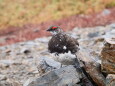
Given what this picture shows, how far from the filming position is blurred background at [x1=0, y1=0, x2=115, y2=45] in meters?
17.4

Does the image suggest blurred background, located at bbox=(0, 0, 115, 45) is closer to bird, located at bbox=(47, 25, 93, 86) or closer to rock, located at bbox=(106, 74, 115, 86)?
bird, located at bbox=(47, 25, 93, 86)

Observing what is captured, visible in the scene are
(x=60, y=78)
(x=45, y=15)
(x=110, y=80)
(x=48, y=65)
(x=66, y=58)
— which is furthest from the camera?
(x=45, y=15)

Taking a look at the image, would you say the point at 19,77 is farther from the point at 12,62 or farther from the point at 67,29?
the point at 67,29

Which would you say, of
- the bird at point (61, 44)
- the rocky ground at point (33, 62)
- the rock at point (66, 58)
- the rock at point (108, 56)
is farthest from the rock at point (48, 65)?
the rock at point (108, 56)

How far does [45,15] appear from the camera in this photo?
24750 millimetres

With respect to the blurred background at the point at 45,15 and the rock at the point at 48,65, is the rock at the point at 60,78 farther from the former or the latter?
the blurred background at the point at 45,15

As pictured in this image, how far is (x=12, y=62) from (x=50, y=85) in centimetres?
474

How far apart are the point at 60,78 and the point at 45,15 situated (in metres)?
19.8

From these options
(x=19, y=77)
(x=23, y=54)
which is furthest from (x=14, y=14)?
(x=19, y=77)

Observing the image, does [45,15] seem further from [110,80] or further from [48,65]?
[110,80]

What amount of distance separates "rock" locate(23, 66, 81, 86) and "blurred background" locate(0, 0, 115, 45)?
433 inches

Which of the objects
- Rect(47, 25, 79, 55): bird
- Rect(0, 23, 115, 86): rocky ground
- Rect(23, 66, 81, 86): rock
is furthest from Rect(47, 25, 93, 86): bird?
Rect(23, 66, 81, 86): rock

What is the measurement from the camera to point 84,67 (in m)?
5.21

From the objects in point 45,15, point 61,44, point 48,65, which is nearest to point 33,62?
point 48,65
